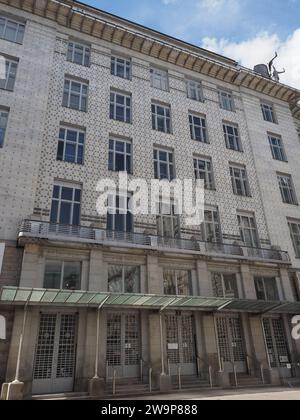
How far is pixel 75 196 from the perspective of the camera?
17453mm

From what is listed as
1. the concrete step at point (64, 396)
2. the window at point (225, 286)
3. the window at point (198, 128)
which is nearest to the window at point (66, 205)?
the concrete step at point (64, 396)

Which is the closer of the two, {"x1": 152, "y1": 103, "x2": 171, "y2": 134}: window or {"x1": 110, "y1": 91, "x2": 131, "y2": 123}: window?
{"x1": 110, "y1": 91, "x2": 131, "y2": 123}: window

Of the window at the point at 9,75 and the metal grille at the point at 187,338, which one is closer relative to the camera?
the metal grille at the point at 187,338

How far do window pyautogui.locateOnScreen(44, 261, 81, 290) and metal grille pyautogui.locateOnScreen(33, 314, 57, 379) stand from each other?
56.3 inches

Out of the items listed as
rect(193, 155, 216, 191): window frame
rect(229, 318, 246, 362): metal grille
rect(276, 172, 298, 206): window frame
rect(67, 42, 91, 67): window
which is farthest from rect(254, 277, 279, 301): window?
rect(67, 42, 91, 67): window

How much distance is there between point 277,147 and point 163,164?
11688 mm

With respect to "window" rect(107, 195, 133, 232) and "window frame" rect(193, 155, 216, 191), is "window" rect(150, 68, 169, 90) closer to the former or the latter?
"window frame" rect(193, 155, 216, 191)

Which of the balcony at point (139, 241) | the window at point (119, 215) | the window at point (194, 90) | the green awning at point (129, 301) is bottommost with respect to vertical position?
the green awning at point (129, 301)

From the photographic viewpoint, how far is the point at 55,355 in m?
13.6

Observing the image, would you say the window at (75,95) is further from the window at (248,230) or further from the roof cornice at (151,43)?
the window at (248,230)

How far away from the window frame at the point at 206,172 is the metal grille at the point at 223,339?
28.4 feet

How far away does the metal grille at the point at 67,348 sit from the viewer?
13.5 m

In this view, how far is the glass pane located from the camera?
15.1m
